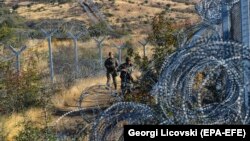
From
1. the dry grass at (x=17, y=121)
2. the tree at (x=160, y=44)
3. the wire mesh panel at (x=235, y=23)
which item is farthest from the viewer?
the tree at (x=160, y=44)

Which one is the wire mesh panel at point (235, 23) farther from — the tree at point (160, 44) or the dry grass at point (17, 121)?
the dry grass at point (17, 121)

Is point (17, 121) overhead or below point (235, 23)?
below

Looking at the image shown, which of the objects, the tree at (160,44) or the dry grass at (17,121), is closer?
the dry grass at (17,121)

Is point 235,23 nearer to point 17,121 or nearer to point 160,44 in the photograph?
point 160,44

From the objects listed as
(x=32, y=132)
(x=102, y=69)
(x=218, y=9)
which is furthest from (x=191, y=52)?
(x=102, y=69)

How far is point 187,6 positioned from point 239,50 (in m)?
57.1

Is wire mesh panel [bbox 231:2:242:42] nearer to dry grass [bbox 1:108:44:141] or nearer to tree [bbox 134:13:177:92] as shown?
tree [bbox 134:13:177:92]

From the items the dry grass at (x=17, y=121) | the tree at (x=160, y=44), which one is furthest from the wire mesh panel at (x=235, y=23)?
the dry grass at (x=17, y=121)

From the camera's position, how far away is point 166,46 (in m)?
13.4

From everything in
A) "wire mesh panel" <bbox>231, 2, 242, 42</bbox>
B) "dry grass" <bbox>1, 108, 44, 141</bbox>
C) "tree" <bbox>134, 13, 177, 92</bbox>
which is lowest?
"dry grass" <bbox>1, 108, 44, 141</bbox>

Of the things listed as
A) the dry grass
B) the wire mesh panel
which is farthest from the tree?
the dry grass

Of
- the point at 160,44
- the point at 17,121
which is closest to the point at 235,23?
the point at 160,44

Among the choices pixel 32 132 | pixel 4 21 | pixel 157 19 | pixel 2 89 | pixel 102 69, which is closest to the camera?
pixel 32 132

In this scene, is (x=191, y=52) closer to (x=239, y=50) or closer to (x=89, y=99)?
(x=239, y=50)
